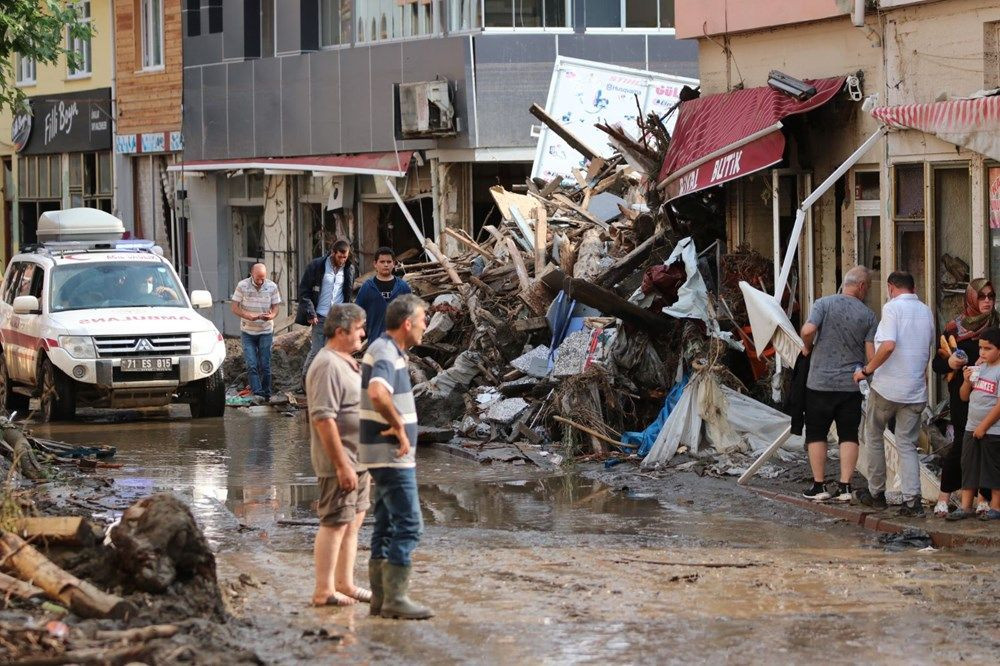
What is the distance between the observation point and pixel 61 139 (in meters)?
37.2

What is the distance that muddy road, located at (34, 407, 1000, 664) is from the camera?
296 inches

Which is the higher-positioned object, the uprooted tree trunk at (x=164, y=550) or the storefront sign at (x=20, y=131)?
the storefront sign at (x=20, y=131)

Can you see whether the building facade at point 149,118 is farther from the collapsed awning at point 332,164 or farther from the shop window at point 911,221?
the shop window at point 911,221

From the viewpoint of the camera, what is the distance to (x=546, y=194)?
68.9ft

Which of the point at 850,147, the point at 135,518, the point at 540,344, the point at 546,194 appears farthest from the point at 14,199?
the point at 135,518

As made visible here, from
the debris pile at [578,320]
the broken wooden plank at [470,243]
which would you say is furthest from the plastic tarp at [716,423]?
the broken wooden plank at [470,243]

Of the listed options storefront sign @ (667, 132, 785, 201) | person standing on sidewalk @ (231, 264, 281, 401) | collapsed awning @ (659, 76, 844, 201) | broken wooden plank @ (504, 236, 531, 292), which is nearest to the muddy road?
storefront sign @ (667, 132, 785, 201)

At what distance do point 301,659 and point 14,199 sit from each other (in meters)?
35.4

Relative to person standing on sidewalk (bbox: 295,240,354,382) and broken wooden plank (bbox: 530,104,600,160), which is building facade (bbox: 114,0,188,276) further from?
person standing on sidewalk (bbox: 295,240,354,382)

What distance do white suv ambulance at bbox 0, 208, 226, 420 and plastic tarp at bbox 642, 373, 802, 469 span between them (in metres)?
6.12

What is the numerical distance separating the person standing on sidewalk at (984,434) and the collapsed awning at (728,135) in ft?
14.0

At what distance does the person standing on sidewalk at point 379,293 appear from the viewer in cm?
1502

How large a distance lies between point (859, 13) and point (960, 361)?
4.51 m

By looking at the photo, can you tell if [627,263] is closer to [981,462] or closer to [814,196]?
[814,196]
